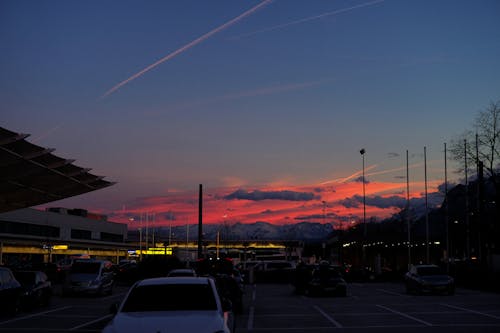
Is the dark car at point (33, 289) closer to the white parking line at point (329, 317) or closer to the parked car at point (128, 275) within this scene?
the white parking line at point (329, 317)

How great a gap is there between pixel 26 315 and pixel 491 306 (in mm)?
17133

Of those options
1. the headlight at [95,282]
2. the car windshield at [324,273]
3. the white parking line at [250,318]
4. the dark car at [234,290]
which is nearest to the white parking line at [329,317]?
the white parking line at [250,318]

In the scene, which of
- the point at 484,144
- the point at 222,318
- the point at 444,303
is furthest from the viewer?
the point at 484,144

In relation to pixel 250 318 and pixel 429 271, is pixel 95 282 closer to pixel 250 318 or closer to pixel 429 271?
pixel 250 318

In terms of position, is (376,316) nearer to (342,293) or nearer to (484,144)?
(342,293)

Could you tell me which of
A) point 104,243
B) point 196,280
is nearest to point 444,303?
point 196,280

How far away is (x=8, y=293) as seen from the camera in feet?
70.5

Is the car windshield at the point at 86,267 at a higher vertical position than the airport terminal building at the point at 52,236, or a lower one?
lower

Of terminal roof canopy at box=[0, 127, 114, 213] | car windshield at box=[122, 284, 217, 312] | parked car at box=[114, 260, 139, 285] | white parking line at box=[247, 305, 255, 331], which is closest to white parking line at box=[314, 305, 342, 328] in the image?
white parking line at box=[247, 305, 255, 331]

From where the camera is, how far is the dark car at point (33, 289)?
2433 cm

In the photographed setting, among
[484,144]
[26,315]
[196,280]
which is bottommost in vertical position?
[26,315]

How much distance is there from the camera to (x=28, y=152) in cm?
3638

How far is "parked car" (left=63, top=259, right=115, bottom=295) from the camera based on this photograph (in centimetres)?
3372

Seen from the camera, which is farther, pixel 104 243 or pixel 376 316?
pixel 104 243
